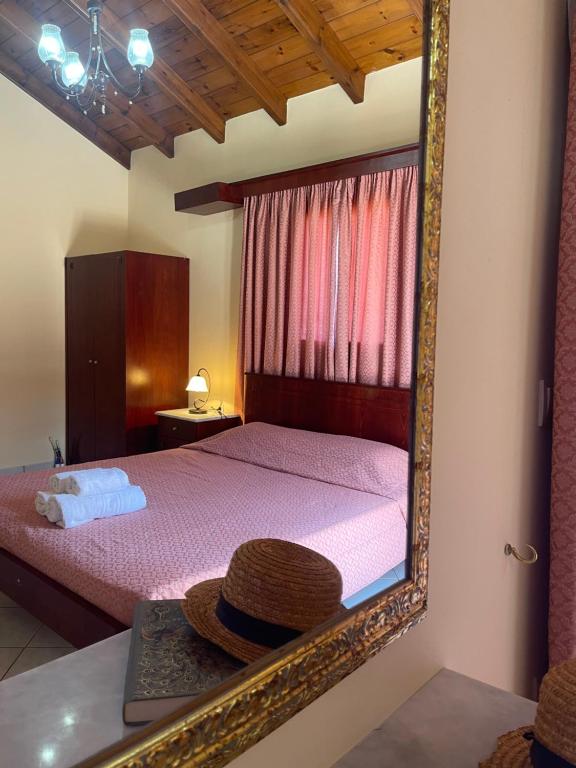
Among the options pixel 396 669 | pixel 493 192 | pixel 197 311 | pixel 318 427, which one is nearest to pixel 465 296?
pixel 493 192

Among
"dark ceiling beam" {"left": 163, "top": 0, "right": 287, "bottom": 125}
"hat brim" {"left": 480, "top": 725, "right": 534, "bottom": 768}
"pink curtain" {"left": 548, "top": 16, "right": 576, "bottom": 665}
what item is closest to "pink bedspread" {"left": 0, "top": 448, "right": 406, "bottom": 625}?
"hat brim" {"left": 480, "top": 725, "right": 534, "bottom": 768}

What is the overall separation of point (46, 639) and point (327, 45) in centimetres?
78

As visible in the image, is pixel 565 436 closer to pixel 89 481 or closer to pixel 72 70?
pixel 89 481

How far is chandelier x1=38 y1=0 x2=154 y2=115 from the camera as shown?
0.54 m

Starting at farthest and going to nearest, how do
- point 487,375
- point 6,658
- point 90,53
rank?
point 487,375 → point 90,53 → point 6,658

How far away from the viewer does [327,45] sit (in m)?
0.79

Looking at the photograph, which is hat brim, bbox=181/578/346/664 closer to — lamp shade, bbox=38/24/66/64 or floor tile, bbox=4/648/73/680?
floor tile, bbox=4/648/73/680

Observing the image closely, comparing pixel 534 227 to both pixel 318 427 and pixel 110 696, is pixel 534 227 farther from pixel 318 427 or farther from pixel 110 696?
pixel 110 696

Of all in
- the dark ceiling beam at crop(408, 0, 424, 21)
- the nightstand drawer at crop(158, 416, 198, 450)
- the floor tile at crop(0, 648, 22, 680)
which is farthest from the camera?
the dark ceiling beam at crop(408, 0, 424, 21)

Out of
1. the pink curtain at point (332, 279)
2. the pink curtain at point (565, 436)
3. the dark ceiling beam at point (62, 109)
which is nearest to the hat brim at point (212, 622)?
the pink curtain at point (332, 279)

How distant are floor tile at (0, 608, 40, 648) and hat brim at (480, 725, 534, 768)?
0.61 meters

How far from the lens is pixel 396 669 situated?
93 centimetres

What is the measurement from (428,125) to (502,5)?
42 cm

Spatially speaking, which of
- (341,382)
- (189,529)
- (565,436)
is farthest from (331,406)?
(565,436)
